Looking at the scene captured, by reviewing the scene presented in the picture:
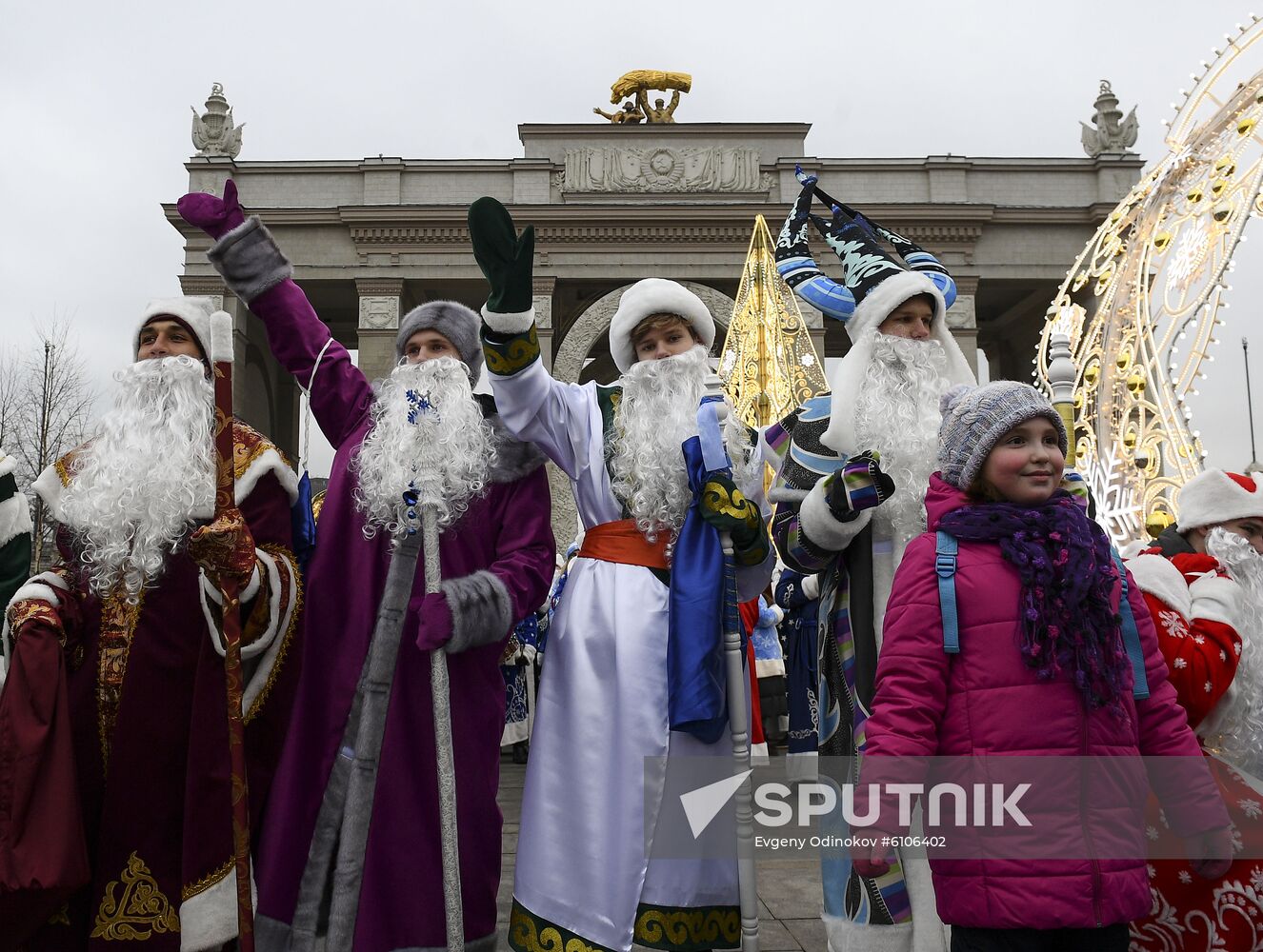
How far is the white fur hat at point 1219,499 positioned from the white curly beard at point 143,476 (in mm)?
2933

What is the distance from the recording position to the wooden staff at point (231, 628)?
2.66m

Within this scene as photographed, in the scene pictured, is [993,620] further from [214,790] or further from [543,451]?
[214,790]

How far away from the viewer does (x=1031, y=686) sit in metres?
2.12

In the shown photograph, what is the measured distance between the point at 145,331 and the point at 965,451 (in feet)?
8.04

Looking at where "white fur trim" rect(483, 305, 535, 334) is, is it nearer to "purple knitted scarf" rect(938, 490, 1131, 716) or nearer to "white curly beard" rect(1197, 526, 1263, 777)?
"purple knitted scarf" rect(938, 490, 1131, 716)

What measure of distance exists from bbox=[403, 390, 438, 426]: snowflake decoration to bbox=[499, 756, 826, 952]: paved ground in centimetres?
130

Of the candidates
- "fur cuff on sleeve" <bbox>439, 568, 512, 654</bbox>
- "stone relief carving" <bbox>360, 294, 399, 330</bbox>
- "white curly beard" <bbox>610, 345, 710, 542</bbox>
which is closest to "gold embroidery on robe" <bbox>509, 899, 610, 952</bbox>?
"fur cuff on sleeve" <bbox>439, 568, 512, 654</bbox>

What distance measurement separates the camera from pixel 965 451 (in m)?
2.30

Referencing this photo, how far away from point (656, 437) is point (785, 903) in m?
2.22

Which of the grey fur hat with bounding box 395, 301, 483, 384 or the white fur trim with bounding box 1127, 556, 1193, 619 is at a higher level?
the grey fur hat with bounding box 395, 301, 483, 384

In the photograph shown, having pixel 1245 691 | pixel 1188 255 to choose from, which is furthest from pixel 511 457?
pixel 1188 255

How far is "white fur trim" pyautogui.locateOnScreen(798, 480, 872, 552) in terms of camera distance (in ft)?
9.27

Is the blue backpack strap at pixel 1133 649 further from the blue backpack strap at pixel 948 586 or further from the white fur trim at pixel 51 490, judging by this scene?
the white fur trim at pixel 51 490

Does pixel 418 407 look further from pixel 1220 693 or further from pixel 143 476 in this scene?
pixel 1220 693
